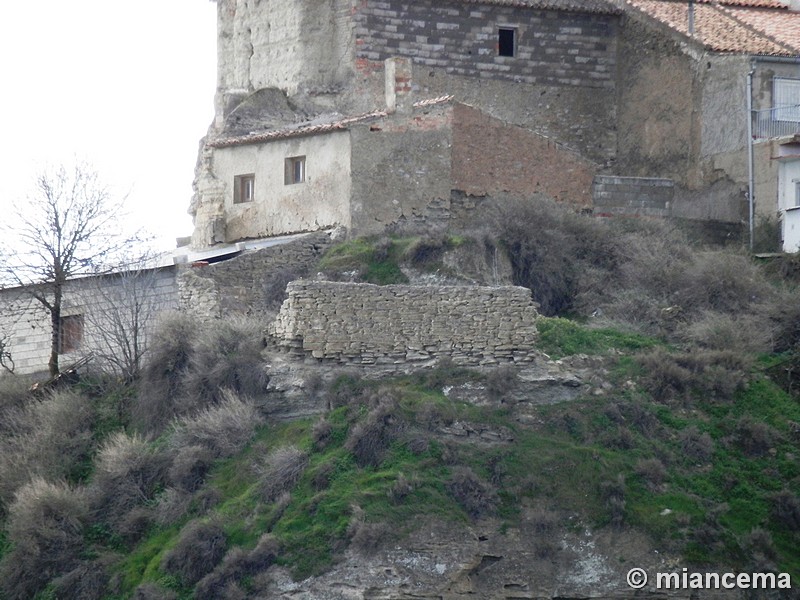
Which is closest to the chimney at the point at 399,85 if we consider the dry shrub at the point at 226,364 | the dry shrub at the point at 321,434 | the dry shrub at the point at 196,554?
the dry shrub at the point at 226,364

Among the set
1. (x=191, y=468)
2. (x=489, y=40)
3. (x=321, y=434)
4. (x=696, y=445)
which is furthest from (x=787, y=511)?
(x=489, y=40)

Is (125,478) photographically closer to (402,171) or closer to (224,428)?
(224,428)

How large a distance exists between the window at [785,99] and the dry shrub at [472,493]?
1286 cm

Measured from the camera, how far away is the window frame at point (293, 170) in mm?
36125

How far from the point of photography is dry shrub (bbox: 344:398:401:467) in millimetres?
29703

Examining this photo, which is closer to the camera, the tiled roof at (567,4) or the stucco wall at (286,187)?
the stucco wall at (286,187)

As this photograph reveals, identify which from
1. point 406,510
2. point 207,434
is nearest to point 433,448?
point 406,510

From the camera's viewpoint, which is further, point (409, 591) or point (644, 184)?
point (644, 184)

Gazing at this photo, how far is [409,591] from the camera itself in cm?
2781

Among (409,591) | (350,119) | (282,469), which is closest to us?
(409,591)

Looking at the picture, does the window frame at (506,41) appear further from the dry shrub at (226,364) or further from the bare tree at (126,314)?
the dry shrub at (226,364)

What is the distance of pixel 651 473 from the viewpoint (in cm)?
2973

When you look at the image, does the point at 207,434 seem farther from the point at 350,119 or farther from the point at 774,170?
the point at 774,170

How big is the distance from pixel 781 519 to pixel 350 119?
36.4 ft
